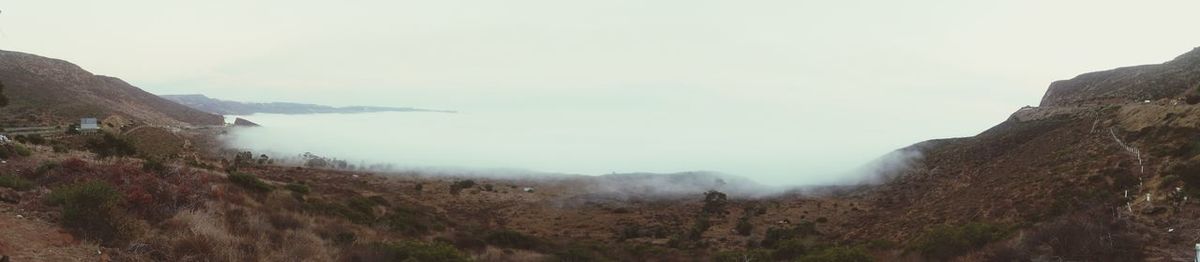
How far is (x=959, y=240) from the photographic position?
672 inches

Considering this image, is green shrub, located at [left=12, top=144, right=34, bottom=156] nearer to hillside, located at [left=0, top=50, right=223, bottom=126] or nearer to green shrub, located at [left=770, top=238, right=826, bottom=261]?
green shrub, located at [left=770, top=238, right=826, bottom=261]

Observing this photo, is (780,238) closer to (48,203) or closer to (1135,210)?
(1135,210)

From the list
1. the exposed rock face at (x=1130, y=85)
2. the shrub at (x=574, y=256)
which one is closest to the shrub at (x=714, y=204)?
the shrub at (x=574, y=256)

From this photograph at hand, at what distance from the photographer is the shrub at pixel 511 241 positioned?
2662 cm

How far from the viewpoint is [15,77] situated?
94.1 meters

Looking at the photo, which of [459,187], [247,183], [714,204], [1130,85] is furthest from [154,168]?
[1130,85]

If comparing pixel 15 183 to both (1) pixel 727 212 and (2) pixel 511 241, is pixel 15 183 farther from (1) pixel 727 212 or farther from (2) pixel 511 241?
(1) pixel 727 212

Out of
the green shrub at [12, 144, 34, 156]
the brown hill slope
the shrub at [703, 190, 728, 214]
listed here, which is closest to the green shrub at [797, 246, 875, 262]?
the brown hill slope

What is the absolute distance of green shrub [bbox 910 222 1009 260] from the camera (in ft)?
55.1

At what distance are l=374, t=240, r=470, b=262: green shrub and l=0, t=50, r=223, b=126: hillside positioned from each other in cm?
6178

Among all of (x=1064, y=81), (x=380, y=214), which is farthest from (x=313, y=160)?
(x=1064, y=81)

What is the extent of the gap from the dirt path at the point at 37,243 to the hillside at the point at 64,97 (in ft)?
201

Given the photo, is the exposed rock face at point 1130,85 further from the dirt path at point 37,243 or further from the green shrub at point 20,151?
the green shrub at point 20,151

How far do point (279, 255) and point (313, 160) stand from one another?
8912 cm
